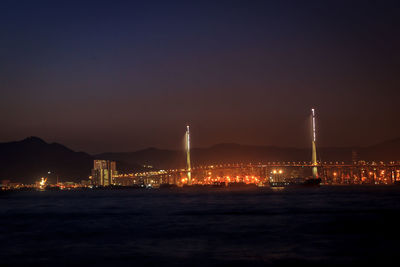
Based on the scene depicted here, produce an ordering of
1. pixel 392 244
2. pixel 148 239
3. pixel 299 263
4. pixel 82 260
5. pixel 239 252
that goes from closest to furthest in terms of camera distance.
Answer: pixel 299 263
pixel 82 260
pixel 239 252
pixel 392 244
pixel 148 239

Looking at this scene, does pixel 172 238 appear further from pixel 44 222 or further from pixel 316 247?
pixel 44 222

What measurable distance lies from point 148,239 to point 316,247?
8.84m

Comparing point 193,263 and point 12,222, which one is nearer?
point 193,263

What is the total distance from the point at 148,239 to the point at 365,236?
1103cm

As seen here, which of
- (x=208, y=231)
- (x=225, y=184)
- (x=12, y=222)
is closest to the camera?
(x=208, y=231)

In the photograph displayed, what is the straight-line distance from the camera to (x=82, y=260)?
21000 millimetres

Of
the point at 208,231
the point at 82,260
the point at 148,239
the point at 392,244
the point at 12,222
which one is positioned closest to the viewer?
the point at 82,260

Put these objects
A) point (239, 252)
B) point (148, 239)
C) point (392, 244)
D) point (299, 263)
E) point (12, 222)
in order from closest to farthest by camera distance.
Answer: point (299, 263) → point (239, 252) → point (392, 244) → point (148, 239) → point (12, 222)

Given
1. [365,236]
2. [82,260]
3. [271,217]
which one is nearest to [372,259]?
[365,236]

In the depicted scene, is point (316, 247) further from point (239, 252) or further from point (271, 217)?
point (271, 217)

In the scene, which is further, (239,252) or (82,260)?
(239,252)

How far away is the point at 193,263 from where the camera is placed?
19719 mm

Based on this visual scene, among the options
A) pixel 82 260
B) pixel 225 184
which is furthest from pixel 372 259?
pixel 225 184

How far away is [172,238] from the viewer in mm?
28500
